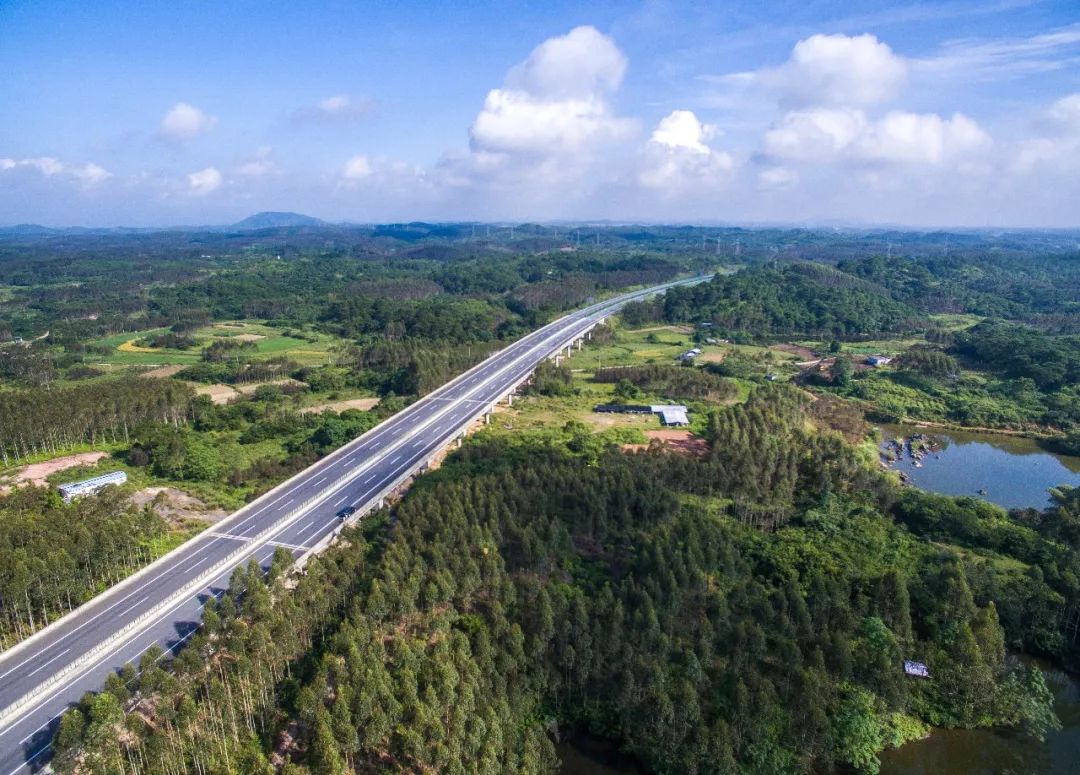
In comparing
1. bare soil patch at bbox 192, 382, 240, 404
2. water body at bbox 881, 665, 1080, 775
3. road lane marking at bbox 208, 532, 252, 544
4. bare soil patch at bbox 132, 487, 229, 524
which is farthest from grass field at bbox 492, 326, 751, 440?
water body at bbox 881, 665, 1080, 775

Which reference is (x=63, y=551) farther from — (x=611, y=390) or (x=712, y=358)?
(x=712, y=358)

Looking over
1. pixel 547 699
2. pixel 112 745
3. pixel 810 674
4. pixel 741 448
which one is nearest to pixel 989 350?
pixel 741 448

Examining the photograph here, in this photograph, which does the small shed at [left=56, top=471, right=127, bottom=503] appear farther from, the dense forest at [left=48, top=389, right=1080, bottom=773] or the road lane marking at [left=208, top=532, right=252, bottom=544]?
the dense forest at [left=48, top=389, right=1080, bottom=773]

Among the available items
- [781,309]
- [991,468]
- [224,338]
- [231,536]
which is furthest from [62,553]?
[781,309]

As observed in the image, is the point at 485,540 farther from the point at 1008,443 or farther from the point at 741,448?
the point at 1008,443

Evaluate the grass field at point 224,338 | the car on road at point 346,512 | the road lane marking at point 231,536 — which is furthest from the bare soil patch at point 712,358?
the road lane marking at point 231,536

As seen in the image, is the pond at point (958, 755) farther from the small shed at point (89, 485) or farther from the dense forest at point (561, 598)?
the small shed at point (89, 485)
